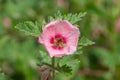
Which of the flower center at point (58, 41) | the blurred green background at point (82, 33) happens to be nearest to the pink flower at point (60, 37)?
the flower center at point (58, 41)

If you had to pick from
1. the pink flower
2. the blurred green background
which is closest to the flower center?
the pink flower

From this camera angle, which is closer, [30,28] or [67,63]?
[30,28]

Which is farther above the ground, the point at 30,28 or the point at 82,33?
the point at 82,33

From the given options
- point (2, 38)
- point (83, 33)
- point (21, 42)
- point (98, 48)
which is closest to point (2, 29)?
point (2, 38)

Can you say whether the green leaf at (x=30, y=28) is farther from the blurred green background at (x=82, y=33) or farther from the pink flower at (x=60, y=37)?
the blurred green background at (x=82, y=33)

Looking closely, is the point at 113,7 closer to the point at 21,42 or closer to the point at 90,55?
the point at 90,55

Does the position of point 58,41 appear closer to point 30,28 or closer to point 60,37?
point 60,37

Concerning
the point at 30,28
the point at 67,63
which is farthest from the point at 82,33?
the point at 30,28
